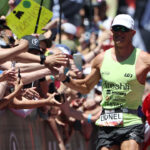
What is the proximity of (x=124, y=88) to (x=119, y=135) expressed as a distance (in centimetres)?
63

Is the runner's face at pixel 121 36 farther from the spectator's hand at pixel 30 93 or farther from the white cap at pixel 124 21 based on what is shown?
the spectator's hand at pixel 30 93

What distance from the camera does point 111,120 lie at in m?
9.09

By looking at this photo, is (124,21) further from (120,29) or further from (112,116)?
(112,116)

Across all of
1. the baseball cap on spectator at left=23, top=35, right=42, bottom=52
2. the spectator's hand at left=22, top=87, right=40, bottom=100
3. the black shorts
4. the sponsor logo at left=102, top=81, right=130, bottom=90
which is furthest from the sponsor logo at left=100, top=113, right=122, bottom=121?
the baseball cap on spectator at left=23, top=35, right=42, bottom=52

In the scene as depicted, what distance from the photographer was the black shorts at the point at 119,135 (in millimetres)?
8961

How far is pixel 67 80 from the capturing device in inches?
381

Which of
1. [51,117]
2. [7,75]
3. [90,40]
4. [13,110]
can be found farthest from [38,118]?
[90,40]

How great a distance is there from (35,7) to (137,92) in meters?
1.85

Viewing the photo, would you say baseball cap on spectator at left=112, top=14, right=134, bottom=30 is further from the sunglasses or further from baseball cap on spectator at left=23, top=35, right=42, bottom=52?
baseball cap on spectator at left=23, top=35, right=42, bottom=52

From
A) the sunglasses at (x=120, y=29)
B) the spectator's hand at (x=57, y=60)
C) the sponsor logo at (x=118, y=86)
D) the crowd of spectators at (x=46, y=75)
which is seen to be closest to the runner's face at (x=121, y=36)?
the sunglasses at (x=120, y=29)

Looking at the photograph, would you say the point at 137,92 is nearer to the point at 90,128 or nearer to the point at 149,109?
the point at 149,109

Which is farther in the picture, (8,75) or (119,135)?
(119,135)

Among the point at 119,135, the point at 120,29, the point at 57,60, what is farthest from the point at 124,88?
the point at 57,60

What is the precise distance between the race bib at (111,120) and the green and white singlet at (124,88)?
0.02m
